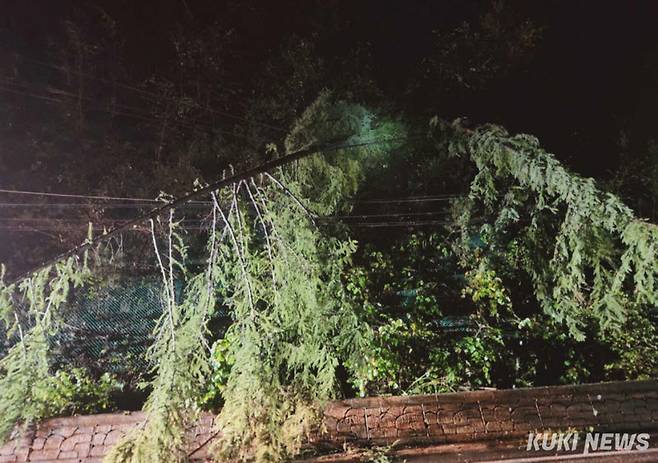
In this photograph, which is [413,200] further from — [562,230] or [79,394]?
[79,394]

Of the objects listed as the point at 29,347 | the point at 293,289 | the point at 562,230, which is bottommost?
the point at 29,347

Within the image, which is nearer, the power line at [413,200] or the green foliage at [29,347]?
the green foliage at [29,347]

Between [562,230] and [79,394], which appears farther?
[79,394]

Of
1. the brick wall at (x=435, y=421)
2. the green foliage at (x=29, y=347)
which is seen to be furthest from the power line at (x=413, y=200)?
the green foliage at (x=29, y=347)

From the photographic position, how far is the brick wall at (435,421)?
6.43m

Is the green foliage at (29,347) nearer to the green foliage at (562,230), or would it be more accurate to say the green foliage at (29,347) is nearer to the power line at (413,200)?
the power line at (413,200)

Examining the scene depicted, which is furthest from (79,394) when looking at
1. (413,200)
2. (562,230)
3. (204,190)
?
(562,230)

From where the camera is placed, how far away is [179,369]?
4.84 metres

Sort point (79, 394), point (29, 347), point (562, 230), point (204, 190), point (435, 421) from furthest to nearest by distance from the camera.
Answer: point (79, 394), point (435, 421), point (562, 230), point (204, 190), point (29, 347)

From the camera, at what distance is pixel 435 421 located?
6.54 meters

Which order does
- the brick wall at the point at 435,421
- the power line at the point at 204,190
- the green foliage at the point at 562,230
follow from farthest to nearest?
1. the brick wall at the point at 435,421
2. the green foliage at the point at 562,230
3. the power line at the point at 204,190

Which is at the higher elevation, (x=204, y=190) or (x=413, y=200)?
(x=413, y=200)

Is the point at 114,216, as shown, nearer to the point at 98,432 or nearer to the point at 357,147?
the point at 98,432

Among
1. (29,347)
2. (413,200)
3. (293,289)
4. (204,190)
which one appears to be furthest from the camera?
(413,200)
